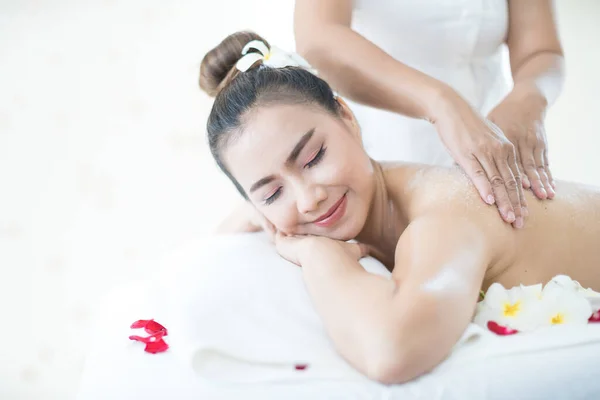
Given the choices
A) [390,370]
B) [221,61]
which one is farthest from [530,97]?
[390,370]

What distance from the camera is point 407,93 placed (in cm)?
145

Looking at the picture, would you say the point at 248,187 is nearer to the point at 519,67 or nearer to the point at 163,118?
the point at 519,67

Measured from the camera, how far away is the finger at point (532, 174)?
4.40ft

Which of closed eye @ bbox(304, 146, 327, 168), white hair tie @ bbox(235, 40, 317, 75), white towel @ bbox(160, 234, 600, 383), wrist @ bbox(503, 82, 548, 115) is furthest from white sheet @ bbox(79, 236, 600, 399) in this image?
wrist @ bbox(503, 82, 548, 115)

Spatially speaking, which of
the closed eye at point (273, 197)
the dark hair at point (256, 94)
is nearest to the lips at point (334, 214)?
the closed eye at point (273, 197)

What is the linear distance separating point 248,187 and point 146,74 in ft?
5.05

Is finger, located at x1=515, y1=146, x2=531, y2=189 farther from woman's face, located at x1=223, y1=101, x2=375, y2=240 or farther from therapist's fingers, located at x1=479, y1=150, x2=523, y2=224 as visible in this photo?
woman's face, located at x1=223, y1=101, x2=375, y2=240

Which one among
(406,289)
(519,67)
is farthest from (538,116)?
(406,289)

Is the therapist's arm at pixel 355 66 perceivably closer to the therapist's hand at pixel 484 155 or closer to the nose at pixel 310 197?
the therapist's hand at pixel 484 155

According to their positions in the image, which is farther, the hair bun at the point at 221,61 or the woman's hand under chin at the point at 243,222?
the woman's hand under chin at the point at 243,222

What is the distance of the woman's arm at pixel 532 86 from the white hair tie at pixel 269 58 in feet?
1.57

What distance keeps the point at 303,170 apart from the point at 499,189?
39 centimetres

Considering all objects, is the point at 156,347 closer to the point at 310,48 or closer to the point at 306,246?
the point at 306,246

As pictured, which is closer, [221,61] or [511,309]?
[511,309]
